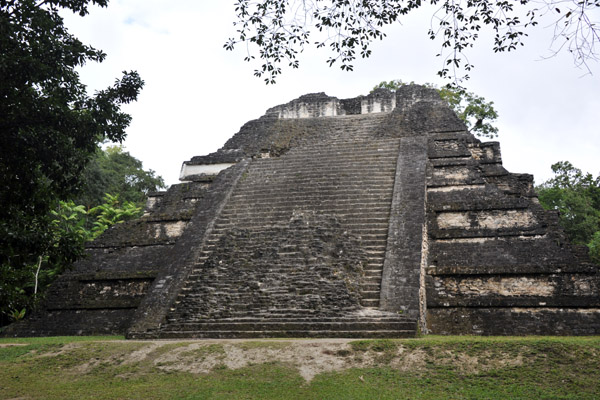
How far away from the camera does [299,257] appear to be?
871cm

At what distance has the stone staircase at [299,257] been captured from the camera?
7.50 meters

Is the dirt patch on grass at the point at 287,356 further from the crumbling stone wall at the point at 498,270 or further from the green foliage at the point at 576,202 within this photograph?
the green foliage at the point at 576,202

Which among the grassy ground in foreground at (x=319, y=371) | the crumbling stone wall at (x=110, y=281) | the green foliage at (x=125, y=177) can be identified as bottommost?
the grassy ground in foreground at (x=319, y=371)

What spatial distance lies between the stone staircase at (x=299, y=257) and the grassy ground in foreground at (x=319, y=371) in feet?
3.37

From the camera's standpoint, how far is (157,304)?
8.45m

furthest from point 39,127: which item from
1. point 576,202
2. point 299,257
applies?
point 576,202

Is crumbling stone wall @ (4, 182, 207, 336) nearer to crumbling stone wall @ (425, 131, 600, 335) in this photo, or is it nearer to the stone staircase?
the stone staircase

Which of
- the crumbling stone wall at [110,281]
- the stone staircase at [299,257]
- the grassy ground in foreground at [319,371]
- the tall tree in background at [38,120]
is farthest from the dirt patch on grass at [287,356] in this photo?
the crumbling stone wall at [110,281]

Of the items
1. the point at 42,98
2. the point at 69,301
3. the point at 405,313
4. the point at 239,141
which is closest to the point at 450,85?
the point at 405,313

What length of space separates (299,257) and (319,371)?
3199 millimetres

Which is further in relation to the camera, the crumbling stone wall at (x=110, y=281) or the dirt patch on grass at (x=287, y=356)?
Answer: the crumbling stone wall at (x=110, y=281)

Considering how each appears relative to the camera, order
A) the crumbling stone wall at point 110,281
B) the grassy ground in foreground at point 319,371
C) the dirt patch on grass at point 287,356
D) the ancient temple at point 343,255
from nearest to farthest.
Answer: the grassy ground in foreground at point 319,371 < the dirt patch on grass at point 287,356 < the ancient temple at point 343,255 < the crumbling stone wall at point 110,281

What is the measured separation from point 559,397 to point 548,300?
10.1 ft

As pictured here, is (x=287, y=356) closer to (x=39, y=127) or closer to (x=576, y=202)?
(x=39, y=127)
